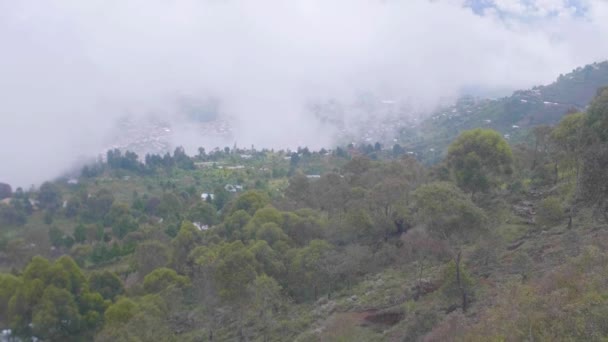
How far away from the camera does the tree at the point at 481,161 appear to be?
86.3 ft

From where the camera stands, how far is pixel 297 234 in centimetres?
3066

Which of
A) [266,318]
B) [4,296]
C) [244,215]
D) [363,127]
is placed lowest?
[266,318]

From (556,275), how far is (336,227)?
15.1 meters

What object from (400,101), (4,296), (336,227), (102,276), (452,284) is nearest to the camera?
(452,284)

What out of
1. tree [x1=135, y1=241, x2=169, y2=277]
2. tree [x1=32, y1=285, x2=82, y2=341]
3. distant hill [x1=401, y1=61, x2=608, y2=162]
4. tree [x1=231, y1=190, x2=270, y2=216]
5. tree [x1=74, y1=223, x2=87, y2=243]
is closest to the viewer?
tree [x1=32, y1=285, x2=82, y2=341]

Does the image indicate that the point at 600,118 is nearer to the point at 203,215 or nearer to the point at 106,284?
the point at 106,284

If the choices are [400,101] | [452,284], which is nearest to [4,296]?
[452,284]

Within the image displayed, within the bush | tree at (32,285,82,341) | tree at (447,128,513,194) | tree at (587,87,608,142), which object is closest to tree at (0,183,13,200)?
tree at (32,285,82,341)

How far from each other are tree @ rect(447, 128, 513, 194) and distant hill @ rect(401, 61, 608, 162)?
42.8 metres

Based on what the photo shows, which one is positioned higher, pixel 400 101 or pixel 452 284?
pixel 400 101

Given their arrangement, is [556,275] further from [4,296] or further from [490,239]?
[4,296]

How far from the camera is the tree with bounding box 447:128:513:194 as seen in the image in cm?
2630

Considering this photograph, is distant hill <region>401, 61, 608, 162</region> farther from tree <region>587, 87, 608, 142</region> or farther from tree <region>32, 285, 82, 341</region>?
tree <region>32, 285, 82, 341</region>

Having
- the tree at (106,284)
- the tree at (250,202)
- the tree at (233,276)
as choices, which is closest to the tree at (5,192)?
the tree at (250,202)
